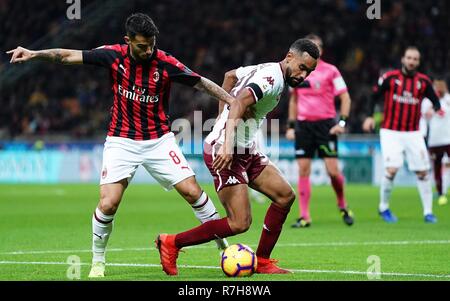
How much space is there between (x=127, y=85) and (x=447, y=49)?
68.7 ft

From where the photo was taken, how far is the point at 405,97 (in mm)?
13594

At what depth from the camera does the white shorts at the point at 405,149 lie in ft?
44.4

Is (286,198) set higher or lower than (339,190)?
higher

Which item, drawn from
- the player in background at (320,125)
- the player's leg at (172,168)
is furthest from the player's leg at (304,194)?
the player's leg at (172,168)

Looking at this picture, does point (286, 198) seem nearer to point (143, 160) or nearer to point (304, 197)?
point (143, 160)

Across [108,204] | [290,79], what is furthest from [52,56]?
[290,79]

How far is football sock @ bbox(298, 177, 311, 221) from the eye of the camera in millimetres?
12922

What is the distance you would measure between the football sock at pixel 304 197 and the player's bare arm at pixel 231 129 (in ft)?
19.2

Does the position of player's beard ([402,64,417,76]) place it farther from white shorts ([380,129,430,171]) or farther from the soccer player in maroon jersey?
the soccer player in maroon jersey

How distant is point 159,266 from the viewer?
8.41 metres

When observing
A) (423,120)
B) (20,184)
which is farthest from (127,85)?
(20,184)

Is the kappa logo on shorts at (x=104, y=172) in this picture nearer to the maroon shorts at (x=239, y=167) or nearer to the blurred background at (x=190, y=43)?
the maroon shorts at (x=239, y=167)

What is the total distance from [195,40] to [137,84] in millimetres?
23057
